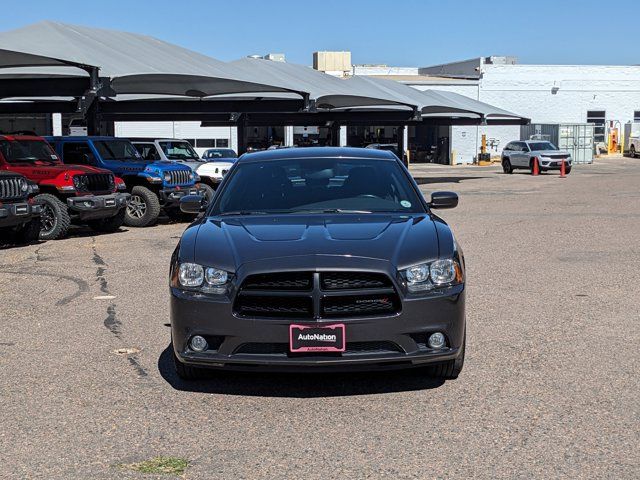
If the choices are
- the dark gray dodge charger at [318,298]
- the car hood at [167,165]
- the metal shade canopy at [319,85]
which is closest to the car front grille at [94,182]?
the car hood at [167,165]

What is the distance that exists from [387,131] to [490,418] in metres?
75.7

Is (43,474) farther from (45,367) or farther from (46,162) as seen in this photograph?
(46,162)

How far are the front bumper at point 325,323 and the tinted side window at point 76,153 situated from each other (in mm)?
14212

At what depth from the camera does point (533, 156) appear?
150ft

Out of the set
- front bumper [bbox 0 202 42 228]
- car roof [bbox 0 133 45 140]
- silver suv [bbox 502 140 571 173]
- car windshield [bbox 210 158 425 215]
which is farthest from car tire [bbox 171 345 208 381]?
silver suv [bbox 502 140 571 173]

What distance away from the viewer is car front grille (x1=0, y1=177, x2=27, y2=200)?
15.0 meters

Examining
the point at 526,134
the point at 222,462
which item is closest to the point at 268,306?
the point at 222,462

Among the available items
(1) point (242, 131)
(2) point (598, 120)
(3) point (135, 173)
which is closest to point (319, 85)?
(1) point (242, 131)

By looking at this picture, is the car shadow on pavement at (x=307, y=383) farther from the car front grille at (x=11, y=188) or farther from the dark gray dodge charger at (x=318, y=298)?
the car front grille at (x=11, y=188)

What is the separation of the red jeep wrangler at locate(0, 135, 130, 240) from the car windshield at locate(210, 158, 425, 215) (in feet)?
31.5

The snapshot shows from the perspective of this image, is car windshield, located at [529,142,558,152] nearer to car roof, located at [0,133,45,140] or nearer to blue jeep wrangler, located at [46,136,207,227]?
blue jeep wrangler, located at [46,136,207,227]

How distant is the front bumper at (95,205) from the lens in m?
16.8

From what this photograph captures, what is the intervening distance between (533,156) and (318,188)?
39776 mm

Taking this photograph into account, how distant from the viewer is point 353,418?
5.52 m
